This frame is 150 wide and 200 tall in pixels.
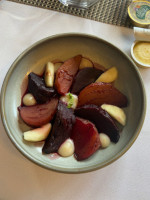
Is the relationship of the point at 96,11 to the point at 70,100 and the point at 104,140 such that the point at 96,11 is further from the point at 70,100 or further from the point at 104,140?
the point at 104,140

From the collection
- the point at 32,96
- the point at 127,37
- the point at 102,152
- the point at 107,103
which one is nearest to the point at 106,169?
the point at 102,152

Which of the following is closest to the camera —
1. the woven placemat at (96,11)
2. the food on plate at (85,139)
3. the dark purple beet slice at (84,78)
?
the food on plate at (85,139)

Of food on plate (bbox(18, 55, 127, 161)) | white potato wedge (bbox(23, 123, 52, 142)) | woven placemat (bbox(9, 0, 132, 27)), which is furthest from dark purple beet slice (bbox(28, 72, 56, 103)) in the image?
woven placemat (bbox(9, 0, 132, 27))

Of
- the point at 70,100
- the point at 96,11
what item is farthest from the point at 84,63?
the point at 96,11

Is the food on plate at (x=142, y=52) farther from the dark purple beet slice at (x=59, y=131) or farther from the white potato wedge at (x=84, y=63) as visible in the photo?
the dark purple beet slice at (x=59, y=131)

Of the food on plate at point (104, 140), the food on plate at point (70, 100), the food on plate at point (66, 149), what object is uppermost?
the food on plate at point (70, 100)

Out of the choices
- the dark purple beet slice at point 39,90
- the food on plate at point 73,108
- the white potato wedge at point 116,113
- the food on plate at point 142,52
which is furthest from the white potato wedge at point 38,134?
the food on plate at point 142,52

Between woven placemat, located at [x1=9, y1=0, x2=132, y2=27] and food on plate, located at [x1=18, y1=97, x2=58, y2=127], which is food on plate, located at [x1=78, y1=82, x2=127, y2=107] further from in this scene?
woven placemat, located at [x1=9, y1=0, x2=132, y2=27]
